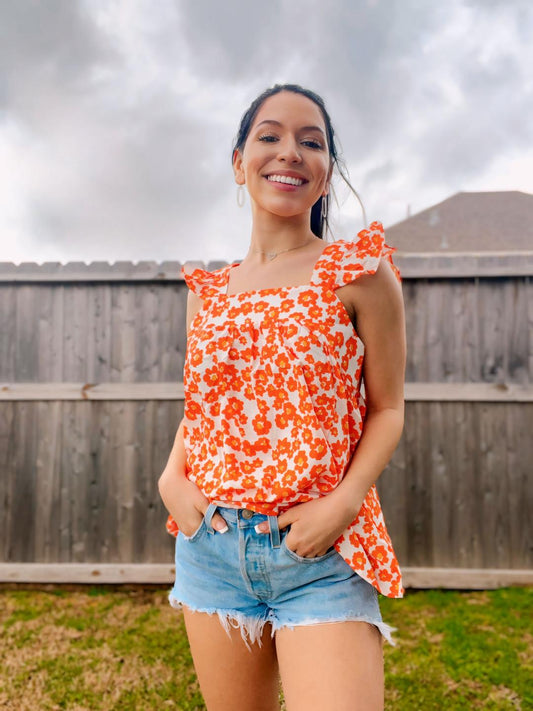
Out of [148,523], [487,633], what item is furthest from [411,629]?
[148,523]

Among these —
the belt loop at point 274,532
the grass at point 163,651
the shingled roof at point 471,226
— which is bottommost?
the grass at point 163,651

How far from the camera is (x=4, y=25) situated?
3736 mm

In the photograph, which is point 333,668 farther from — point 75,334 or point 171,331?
point 75,334

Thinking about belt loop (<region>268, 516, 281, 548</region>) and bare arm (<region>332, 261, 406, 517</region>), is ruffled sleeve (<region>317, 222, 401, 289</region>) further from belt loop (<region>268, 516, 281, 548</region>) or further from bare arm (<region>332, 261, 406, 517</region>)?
belt loop (<region>268, 516, 281, 548</region>)

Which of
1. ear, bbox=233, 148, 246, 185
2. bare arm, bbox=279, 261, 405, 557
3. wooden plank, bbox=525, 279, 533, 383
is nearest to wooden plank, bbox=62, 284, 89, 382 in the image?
ear, bbox=233, 148, 246, 185

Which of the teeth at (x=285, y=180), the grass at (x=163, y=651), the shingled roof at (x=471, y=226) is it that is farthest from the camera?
the shingled roof at (x=471, y=226)

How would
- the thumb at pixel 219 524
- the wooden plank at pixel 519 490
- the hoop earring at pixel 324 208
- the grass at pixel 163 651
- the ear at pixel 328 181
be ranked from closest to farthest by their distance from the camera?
1. the thumb at pixel 219 524
2. the ear at pixel 328 181
3. the hoop earring at pixel 324 208
4. the grass at pixel 163 651
5. the wooden plank at pixel 519 490

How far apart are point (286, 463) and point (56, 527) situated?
121 inches

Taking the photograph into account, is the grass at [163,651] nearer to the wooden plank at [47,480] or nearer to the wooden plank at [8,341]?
the wooden plank at [47,480]

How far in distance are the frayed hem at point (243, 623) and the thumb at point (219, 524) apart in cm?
17

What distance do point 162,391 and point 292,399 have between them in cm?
254

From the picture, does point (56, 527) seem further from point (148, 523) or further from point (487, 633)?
point (487, 633)

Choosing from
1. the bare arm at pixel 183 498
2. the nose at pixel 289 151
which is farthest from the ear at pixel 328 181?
the bare arm at pixel 183 498

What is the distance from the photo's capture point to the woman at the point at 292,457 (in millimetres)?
877
